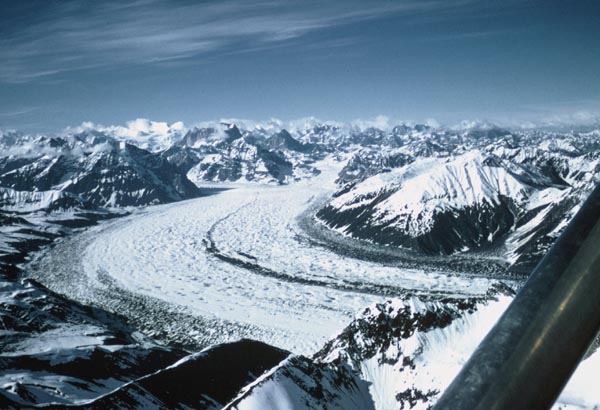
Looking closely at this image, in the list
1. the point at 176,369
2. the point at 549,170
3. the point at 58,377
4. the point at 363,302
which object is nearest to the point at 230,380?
the point at 176,369

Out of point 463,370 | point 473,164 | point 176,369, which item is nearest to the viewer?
point 463,370

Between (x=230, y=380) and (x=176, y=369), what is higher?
(x=176, y=369)

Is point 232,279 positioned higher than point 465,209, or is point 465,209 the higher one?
point 232,279

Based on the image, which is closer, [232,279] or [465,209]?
[232,279]

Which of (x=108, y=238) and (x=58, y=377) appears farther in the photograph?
(x=108, y=238)

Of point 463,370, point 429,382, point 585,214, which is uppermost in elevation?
point 585,214

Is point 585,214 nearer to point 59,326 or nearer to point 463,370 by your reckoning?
point 463,370

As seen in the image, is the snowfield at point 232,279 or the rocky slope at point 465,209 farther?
the rocky slope at point 465,209

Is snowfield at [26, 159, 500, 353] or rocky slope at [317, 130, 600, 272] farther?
rocky slope at [317, 130, 600, 272]
